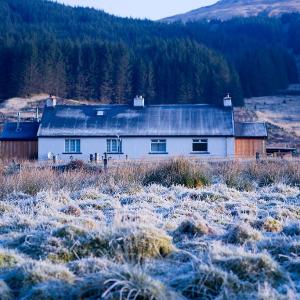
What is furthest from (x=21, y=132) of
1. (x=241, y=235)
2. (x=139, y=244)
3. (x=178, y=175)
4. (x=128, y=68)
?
(x=128, y=68)

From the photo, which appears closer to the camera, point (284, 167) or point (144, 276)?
point (144, 276)

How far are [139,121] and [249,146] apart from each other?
22.0 ft

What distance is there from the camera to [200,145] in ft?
123

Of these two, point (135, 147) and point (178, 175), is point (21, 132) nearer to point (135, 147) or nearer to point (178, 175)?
point (135, 147)

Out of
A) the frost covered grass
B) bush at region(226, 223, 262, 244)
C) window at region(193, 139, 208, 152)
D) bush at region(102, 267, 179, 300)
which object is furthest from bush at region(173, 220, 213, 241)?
window at region(193, 139, 208, 152)

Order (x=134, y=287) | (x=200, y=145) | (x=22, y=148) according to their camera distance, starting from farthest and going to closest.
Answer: (x=22, y=148) < (x=200, y=145) < (x=134, y=287)

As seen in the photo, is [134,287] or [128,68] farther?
[128,68]

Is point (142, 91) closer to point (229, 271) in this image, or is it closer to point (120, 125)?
point (120, 125)

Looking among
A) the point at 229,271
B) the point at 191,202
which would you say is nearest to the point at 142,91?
the point at 191,202

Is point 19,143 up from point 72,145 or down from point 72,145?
up

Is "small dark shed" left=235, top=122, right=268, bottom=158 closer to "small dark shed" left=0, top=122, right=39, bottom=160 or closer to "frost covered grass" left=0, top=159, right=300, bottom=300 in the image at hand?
"small dark shed" left=0, top=122, right=39, bottom=160

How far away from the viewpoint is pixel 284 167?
1753cm

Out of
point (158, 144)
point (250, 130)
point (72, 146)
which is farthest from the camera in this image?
point (250, 130)

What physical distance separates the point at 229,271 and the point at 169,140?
103 ft
